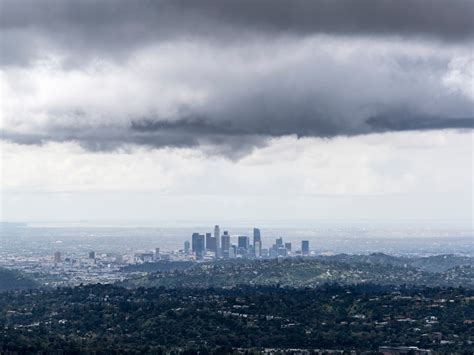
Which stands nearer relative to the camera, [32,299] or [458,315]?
[458,315]

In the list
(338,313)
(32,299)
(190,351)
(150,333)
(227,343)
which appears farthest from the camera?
(32,299)

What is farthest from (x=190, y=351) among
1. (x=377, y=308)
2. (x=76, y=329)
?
(x=377, y=308)

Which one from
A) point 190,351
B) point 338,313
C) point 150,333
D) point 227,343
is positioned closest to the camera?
point 190,351

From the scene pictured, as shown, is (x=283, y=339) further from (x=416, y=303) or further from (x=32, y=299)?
(x=32, y=299)

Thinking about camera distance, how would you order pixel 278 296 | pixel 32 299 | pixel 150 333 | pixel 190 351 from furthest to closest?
pixel 32 299 < pixel 278 296 < pixel 150 333 < pixel 190 351

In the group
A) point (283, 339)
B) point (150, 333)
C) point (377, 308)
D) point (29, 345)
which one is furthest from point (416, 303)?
point (29, 345)

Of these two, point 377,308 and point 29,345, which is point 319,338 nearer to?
point 377,308
